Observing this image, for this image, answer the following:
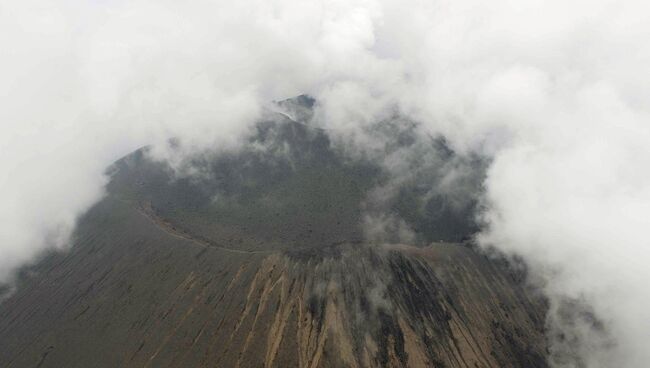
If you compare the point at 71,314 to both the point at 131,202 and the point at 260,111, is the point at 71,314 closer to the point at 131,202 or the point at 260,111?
the point at 131,202

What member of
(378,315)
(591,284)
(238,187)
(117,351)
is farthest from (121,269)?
(591,284)

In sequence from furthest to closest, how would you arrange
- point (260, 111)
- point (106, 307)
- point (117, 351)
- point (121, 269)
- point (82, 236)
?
point (260, 111) → point (82, 236) → point (121, 269) → point (106, 307) → point (117, 351)

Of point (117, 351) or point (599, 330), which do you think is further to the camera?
point (599, 330)

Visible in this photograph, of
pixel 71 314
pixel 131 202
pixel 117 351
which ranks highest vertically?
pixel 131 202

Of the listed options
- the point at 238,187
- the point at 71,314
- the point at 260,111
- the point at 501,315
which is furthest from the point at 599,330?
the point at 260,111

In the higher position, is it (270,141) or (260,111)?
(260,111)

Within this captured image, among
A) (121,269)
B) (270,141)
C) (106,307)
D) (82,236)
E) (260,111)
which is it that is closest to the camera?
(106,307)
